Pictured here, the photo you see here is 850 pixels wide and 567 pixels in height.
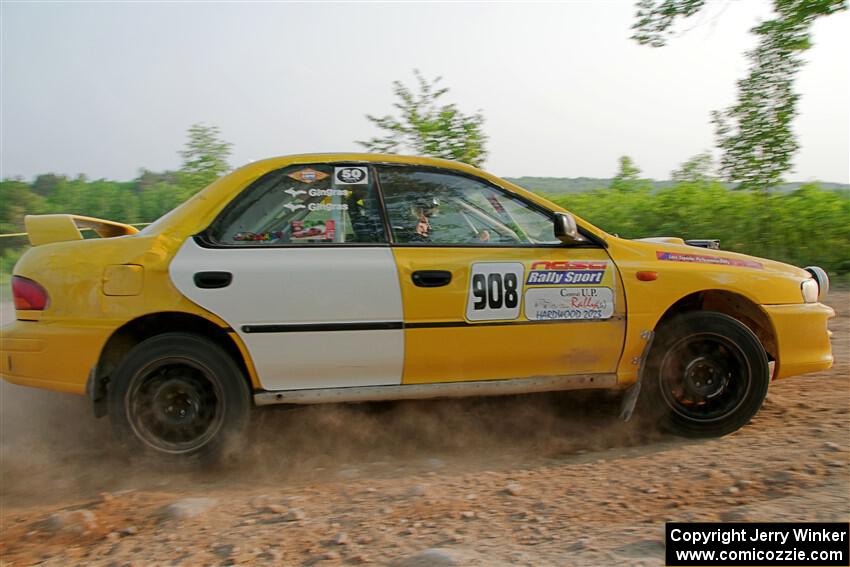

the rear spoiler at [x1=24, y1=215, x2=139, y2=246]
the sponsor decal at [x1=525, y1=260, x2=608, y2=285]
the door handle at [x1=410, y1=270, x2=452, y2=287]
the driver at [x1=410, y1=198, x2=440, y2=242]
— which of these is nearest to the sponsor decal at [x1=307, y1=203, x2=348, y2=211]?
the driver at [x1=410, y1=198, x2=440, y2=242]

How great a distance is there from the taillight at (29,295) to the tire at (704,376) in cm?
337

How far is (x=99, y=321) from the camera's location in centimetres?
376

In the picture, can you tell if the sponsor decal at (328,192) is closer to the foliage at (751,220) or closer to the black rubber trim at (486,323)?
the black rubber trim at (486,323)

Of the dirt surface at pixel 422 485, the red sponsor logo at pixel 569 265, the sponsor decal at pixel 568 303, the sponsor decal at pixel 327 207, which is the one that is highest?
the sponsor decal at pixel 327 207

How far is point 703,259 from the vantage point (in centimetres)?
427

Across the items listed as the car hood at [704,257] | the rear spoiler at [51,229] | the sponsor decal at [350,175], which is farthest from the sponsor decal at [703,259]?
the rear spoiler at [51,229]

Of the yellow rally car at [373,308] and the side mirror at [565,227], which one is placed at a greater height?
the side mirror at [565,227]

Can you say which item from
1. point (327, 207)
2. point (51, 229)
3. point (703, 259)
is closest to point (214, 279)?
point (327, 207)

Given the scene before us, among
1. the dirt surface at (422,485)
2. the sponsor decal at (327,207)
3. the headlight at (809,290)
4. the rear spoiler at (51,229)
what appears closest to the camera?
the dirt surface at (422,485)

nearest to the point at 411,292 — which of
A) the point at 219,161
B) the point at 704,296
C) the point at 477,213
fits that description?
the point at 477,213

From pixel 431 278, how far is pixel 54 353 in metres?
2.03

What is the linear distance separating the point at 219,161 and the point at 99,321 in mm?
8382

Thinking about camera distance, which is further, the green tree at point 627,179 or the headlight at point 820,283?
the green tree at point 627,179

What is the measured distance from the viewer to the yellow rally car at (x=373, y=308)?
378cm
